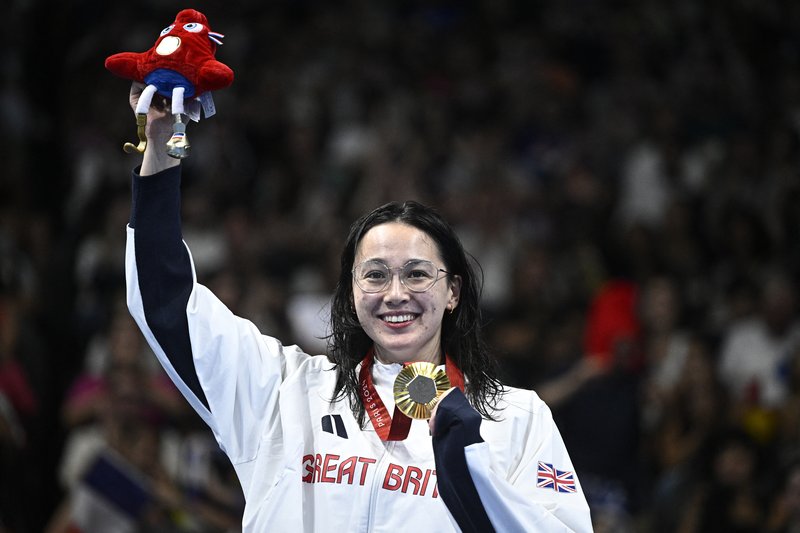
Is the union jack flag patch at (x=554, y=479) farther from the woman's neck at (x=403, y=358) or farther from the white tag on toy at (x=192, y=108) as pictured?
the white tag on toy at (x=192, y=108)

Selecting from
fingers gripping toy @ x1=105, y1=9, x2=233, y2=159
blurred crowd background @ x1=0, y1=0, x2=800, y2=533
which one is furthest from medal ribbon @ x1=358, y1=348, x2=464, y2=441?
blurred crowd background @ x1=0, y1=0, x2=800, y2=533

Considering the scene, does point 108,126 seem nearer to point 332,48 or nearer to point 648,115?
point 332,48

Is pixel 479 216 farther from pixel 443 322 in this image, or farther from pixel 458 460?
pixel 458 460

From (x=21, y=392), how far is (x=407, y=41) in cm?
492

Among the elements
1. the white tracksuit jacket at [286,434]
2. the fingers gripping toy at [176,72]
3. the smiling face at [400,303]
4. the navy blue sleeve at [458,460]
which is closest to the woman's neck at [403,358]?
the smiling face at [400,303]

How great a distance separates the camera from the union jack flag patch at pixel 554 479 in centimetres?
283

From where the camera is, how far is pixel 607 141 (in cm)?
923

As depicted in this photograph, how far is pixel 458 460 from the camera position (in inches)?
102

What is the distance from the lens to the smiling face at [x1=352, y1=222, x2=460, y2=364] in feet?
9.81

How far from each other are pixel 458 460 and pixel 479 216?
5.98 m

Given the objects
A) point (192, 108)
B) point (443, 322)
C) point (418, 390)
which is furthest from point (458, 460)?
point (192, 108)

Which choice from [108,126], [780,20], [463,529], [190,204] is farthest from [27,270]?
[463,529]

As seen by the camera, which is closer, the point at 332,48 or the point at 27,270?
the point at 27,270

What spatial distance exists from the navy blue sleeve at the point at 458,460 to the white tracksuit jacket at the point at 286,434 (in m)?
0.04
